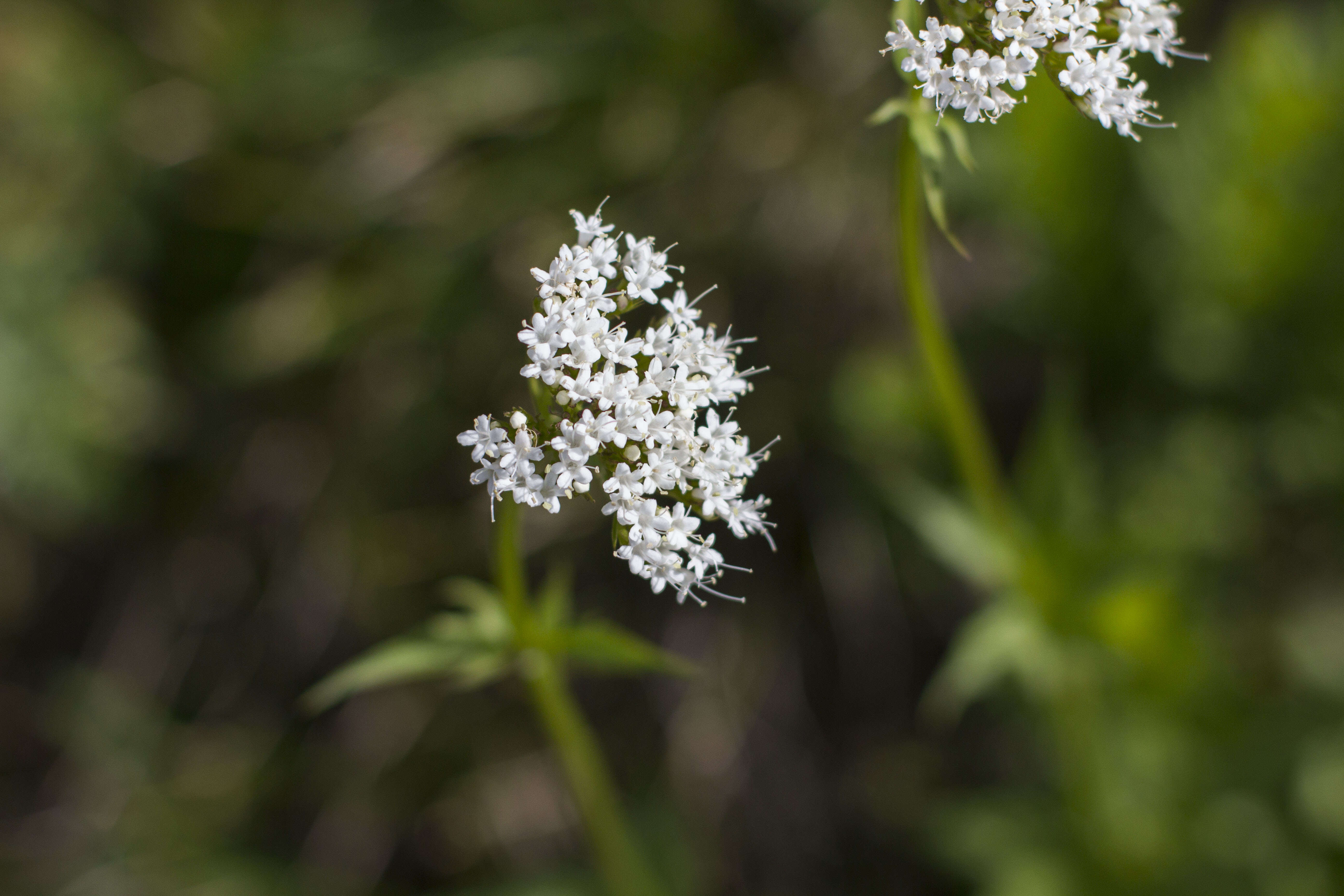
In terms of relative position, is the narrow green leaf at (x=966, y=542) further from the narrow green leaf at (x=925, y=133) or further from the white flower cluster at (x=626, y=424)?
the narrow green leaf at (x=925, y=133)

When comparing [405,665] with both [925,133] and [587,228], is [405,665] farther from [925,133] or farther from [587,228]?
[925,133]

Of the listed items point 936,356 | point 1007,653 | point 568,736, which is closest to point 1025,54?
point 936,356

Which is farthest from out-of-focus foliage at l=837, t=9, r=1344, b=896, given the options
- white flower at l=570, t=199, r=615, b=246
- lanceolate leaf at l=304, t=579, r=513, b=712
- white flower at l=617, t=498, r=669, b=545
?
white flower at l=570, t=199, r=615, b=246

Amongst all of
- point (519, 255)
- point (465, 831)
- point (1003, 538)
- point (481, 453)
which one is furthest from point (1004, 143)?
point (465, 831)

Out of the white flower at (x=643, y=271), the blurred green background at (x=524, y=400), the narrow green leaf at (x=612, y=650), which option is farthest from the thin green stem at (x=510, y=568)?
the blurred green background at (x=524, y=400)

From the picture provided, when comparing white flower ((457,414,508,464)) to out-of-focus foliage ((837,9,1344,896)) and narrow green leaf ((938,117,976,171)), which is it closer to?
narrow green leaf ((938,117,976,171))
